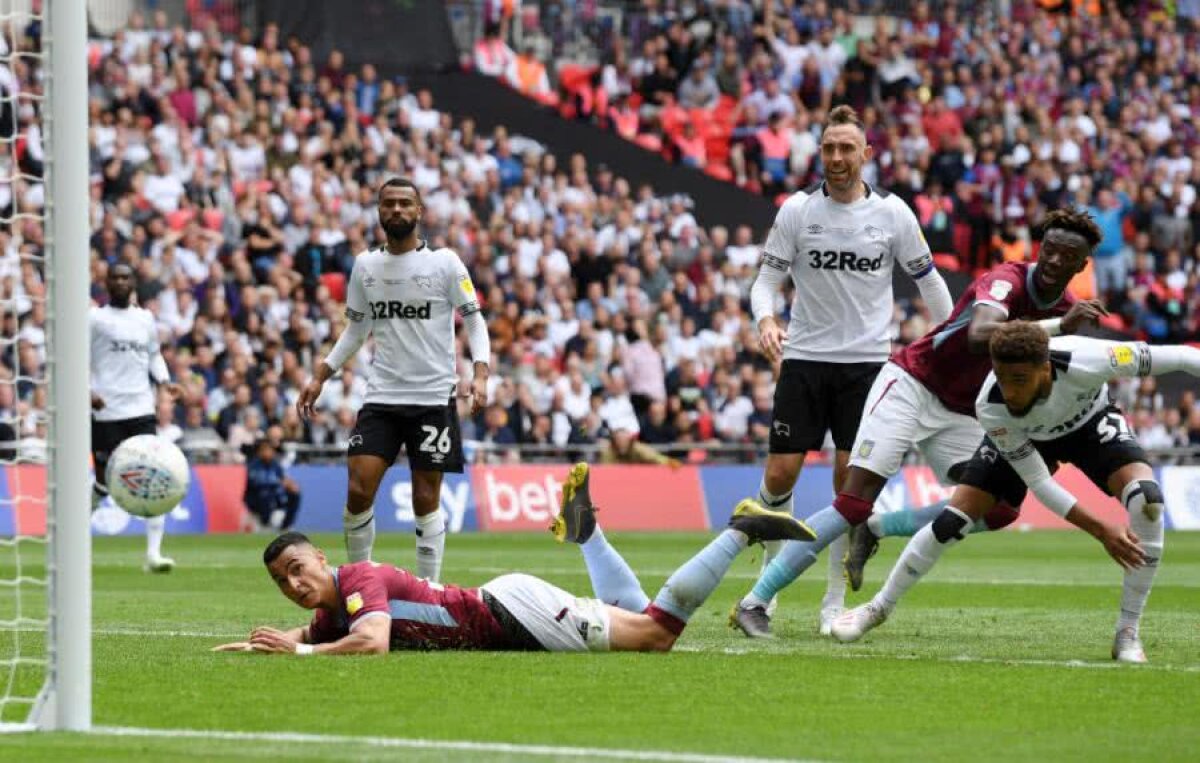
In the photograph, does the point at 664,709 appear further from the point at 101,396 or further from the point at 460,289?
the point at 101,396

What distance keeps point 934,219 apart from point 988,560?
14707 mm

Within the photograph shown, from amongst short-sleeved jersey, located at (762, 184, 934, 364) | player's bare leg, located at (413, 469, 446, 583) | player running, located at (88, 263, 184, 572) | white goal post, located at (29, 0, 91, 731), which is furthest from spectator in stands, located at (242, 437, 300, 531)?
white goal post, located at (29, 0, 91, 731)

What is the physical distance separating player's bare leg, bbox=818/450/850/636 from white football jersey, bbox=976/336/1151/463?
1968mm


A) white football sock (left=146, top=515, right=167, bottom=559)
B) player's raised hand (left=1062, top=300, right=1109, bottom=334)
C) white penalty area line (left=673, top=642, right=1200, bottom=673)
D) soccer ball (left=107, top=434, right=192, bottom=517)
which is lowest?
white football sock (left=146, top=515, right=167, bottom=559)

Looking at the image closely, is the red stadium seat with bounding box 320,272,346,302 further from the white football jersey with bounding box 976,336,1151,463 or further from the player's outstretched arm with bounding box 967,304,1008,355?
the white football jersey with bounding box 976,336,1151,463

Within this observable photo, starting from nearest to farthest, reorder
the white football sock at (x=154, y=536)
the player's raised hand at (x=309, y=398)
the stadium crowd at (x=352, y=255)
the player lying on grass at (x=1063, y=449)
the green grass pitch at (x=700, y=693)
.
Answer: the green grass pitch at (x=700, y=693) → the player lying on grass at (x=1063, y=449) → the player's raised hand at (x=309, y=398) → the white football sock at (x=154, y=536) → the stadium crowd at (x=352, y=255)

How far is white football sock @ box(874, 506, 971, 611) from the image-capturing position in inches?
432

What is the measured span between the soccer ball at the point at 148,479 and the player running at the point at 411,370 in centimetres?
296

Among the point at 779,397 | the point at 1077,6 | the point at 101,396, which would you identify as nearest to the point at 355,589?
the point at 779,397

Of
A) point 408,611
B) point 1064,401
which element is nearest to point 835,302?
point 1064,401

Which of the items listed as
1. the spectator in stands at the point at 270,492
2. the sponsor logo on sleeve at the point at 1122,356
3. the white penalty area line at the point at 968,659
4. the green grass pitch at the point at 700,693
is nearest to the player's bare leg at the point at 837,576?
the green grass pitch at the point at 700,693

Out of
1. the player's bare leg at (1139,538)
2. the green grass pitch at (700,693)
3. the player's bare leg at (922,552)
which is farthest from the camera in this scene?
the player's bare leg at (922,552)

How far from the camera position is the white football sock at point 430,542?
A: 13711mm

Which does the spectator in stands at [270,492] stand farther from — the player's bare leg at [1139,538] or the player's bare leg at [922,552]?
the player's bare leg at [1139,538]
